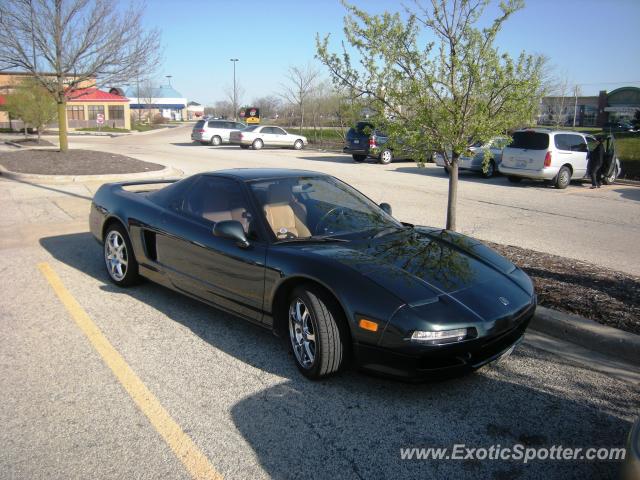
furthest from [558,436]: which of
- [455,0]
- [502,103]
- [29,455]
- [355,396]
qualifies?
[455,0]

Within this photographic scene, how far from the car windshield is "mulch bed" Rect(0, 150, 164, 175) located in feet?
38.1

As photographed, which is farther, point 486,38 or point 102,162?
point 102,162

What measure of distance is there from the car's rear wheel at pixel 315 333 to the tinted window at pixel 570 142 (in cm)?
1305

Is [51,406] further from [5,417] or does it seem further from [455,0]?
[455,0]

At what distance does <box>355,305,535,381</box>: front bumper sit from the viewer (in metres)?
3.17

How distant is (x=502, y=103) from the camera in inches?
233

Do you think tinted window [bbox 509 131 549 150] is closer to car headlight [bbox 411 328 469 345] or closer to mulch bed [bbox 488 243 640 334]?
mulch bed [bbox 488 243 640 334]

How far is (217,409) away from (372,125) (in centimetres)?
425

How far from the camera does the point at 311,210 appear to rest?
4562 mm

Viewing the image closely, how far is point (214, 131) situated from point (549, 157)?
22.5 metres

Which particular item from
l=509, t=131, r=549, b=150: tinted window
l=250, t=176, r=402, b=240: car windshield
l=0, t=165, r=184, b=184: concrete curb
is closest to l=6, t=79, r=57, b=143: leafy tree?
l=0, t=165, r=184, b=184: concrete curb

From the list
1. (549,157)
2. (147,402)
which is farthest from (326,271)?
(549,157)

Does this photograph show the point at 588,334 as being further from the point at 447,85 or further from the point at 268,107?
the point at 268,107

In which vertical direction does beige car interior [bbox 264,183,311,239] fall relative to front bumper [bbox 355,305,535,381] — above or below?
above
